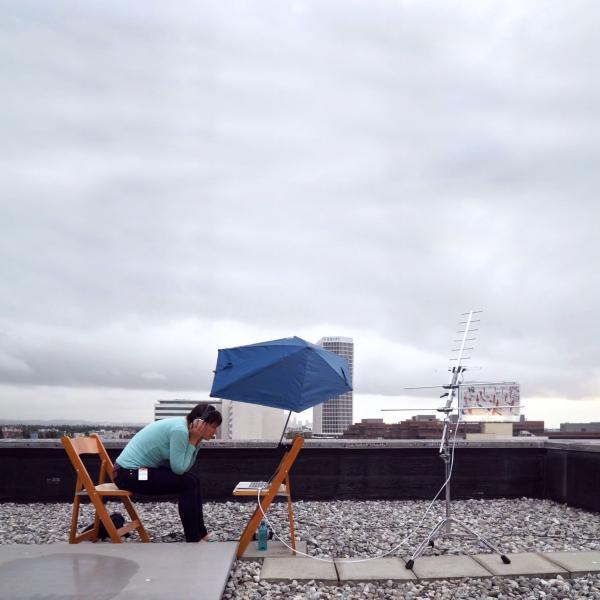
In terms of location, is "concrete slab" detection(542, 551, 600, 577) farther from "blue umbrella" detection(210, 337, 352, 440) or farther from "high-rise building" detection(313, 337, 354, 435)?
"high-rise building" detection(313, 337, 354, 435)

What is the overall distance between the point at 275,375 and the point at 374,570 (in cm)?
159

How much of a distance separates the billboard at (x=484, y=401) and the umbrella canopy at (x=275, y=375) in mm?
1129

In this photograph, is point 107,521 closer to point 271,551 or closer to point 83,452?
point 83,452

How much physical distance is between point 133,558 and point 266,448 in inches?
142

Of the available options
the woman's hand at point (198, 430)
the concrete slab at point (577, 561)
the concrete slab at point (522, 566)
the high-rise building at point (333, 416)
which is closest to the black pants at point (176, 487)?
the woman's hand at point (198, 430)

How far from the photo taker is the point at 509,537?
19.3ft

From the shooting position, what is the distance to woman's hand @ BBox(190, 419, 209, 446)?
5.01 meters

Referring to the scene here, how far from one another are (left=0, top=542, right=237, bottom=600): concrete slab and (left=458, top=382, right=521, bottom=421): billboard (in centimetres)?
217

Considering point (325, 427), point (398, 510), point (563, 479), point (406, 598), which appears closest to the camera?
point (406, 598)

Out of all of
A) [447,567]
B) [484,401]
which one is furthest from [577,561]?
[484,401]

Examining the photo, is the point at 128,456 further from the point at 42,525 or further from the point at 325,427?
the point at 325,427

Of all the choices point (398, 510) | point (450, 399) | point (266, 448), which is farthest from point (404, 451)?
point (450, 399)

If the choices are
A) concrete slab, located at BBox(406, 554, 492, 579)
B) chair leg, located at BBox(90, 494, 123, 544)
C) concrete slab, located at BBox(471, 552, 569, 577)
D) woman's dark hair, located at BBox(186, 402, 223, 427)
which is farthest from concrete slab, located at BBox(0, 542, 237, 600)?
concrete slab, located at BBox(471, 552, 569, 577)

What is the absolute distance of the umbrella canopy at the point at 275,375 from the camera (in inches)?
197
